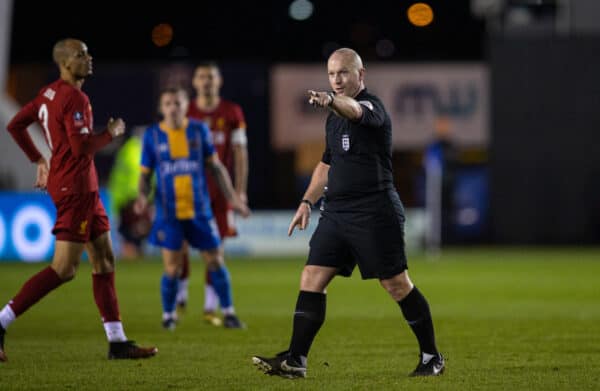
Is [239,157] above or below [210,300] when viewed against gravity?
above

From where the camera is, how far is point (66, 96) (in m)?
8.70

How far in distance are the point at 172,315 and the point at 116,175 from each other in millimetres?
12353

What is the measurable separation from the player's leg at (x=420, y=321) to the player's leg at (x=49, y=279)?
2235mm

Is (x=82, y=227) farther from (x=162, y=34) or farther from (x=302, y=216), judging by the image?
(x=162, y=34)

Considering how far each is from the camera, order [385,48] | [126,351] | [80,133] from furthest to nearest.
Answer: [385,48]
[126,351]
[80,133]

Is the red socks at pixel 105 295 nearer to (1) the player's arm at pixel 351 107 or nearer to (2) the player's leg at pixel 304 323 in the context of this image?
(2) the player's leg at pixel 304 323

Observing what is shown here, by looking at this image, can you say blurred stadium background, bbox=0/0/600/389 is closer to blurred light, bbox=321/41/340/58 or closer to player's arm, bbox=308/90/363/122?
blurred light, bbox=321/41/340/58

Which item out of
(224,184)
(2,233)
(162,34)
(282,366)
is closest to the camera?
(282,366)

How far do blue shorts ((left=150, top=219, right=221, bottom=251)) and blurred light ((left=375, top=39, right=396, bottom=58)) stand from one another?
34.1 m

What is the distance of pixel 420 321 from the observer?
26.3 ft

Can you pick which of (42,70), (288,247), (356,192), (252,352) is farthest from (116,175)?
(356,192)

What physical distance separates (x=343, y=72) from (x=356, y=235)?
3.33 ft

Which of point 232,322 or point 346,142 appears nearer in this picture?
point 346,142

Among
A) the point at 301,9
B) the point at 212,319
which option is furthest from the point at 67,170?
the point at 301,9
